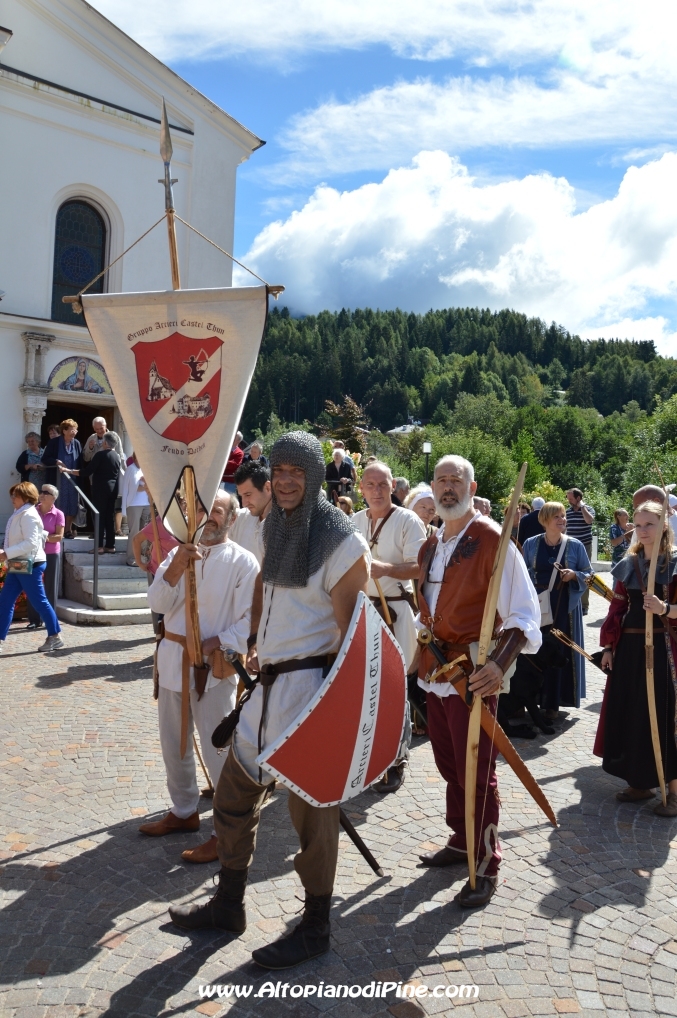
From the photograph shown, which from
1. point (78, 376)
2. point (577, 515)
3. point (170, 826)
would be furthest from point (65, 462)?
point (170, 826)

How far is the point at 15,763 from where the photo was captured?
235 inches

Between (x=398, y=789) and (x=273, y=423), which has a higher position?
(x=273, y=423)

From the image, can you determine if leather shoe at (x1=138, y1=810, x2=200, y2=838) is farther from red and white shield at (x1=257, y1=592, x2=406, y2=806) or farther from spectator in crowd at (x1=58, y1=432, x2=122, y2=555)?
spectator in crowd at (x1=58, y1=432, x2=122, y2=555)

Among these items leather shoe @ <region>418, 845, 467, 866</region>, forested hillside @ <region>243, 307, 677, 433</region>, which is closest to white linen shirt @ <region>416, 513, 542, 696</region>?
leather shoe @ <region>418, 845, 467, 866</region>

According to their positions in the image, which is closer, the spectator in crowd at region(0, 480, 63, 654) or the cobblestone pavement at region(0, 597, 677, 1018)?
the cobblestone pavement at region(0, 597, 677, 1018)

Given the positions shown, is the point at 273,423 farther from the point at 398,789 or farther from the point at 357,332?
the point at 398,789

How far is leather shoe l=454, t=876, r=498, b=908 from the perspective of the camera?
3.96 metres

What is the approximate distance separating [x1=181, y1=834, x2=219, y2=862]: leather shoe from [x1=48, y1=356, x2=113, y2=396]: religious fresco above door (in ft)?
45.4

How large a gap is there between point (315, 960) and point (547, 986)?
0.90 metres

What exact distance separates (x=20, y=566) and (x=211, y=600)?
5830mm

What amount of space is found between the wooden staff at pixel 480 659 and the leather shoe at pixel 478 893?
1.5 inches

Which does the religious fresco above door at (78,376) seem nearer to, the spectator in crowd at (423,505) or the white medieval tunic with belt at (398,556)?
the spectator in crowd at (423,505)

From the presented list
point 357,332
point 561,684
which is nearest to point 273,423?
point 357,332

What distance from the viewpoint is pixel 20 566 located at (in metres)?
9.66
